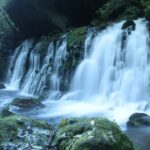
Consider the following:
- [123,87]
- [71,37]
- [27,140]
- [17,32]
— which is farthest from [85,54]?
[27,140]

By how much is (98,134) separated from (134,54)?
10.0 meters

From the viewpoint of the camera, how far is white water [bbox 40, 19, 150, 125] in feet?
42.7

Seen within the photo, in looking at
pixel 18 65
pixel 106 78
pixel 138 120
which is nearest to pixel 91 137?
pixel 138 120

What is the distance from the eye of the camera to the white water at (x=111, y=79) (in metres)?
13.0

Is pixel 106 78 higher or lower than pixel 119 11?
lower

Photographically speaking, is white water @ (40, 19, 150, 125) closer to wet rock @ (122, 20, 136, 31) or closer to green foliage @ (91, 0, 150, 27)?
wet rock @ (122, 20, 136, 31)

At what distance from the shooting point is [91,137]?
15.5 feet

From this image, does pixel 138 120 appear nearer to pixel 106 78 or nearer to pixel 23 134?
pixel 106 78

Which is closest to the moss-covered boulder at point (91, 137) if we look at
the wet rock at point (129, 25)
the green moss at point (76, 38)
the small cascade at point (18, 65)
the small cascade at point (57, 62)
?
the wet rock at point (129, 25)

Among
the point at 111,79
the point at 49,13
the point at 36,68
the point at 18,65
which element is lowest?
the point at 111,79

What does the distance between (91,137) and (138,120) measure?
6046mm

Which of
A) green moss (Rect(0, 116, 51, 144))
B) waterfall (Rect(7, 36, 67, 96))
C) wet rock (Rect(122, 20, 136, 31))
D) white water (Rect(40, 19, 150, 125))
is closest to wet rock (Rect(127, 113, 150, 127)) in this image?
white water (Rect(40, 19, 150, 125))

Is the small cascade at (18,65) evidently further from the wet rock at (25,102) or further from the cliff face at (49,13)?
the wet rock at (25,102)

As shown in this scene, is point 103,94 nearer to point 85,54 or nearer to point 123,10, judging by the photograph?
point 85,54
